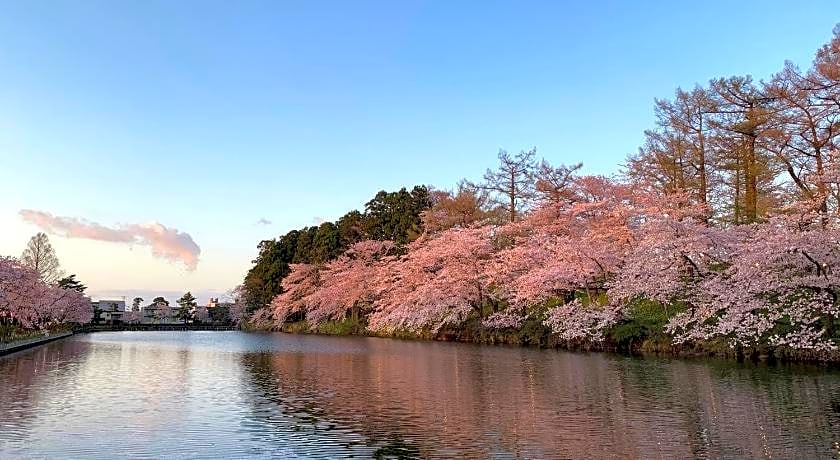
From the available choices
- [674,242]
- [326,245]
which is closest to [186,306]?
[326,245]

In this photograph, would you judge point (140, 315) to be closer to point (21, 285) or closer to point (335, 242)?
point (335, 242)

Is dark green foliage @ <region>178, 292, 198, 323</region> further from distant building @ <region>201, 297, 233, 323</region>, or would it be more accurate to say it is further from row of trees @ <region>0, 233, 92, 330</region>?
row of trees @ <region>0, 233, 92, 330</region>

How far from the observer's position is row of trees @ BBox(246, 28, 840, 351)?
21.8m

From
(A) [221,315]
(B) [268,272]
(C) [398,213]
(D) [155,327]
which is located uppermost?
(C) [398,213]

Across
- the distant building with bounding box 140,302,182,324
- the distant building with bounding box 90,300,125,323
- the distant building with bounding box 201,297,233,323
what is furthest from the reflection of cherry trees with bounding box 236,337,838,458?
the distant building with bounding box 140,302,182,324

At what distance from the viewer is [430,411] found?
510 inches

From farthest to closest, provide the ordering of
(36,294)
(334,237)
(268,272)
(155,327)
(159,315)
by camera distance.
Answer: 1. (159,315)
2. (155,327)
3. (268,272)
4. (334,237)
5. (36,294)

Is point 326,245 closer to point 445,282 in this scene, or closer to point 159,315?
A: point 445,282

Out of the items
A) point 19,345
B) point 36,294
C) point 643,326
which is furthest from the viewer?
point 36,294

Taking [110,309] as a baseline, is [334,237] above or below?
above

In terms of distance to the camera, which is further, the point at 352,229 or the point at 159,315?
the point at 159,315

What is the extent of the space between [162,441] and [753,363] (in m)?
19.8

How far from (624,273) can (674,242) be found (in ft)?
11.0

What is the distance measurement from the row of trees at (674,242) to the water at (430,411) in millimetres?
3007
